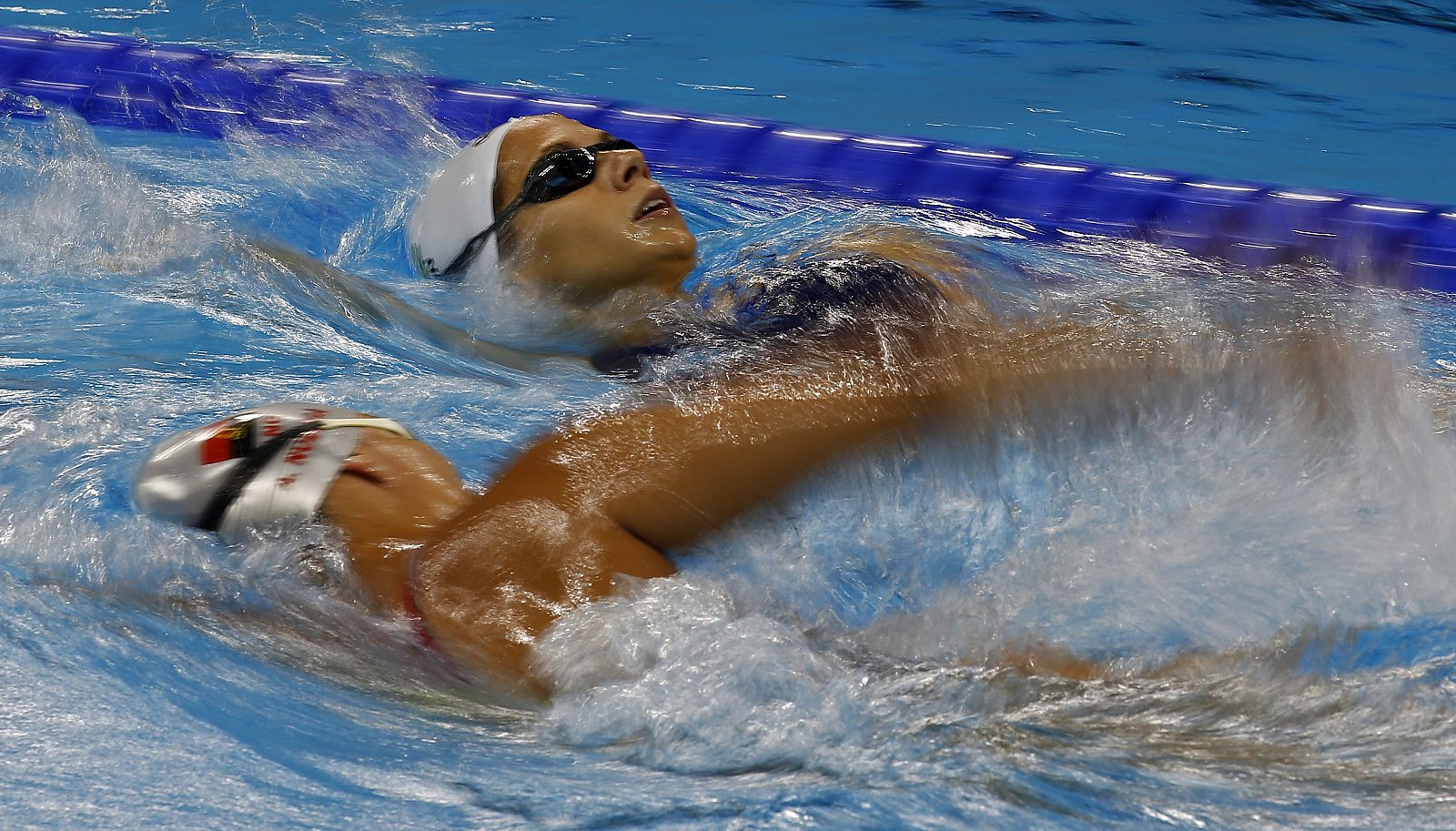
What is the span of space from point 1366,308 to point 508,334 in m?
1.55

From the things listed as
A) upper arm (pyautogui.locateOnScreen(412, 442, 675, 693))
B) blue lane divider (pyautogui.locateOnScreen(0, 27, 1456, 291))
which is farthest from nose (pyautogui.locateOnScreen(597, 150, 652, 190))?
blue lane divider (pyautogui.locateOnScreen(0, 27, 1456, 291))

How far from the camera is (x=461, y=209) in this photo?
2768mm

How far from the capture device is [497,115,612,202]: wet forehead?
2.70 metres

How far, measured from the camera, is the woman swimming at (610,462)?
175cm

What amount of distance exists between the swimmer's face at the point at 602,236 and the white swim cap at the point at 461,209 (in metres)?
0.05

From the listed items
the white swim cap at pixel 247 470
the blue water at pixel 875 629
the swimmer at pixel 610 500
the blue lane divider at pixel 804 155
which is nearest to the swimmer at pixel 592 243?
the blue water at pixel 875 629

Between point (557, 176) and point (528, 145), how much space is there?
0.13 metres

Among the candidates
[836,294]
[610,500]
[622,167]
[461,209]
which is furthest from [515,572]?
[461,209]

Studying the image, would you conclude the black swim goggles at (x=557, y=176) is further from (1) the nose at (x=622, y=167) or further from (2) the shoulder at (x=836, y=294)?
(2) the shoulder at (x=836, y=294)

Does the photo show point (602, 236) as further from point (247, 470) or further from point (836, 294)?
point (247, 470)

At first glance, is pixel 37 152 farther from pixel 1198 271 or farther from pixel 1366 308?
pixel 1366 308

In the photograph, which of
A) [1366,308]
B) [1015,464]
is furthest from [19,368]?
[1366,308]

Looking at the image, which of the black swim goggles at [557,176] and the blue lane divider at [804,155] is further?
the blue lane divider at [804,155]

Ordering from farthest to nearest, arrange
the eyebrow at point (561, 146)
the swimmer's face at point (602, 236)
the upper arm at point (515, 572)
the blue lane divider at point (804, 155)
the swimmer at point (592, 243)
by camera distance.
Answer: the blue lane divider at point (804, 155) → the eyebrow at point (561, 146) → the swimmer's face at point (602, 236) → the swimmer at point (592, 243) → the upper arm at point (515, 572)
